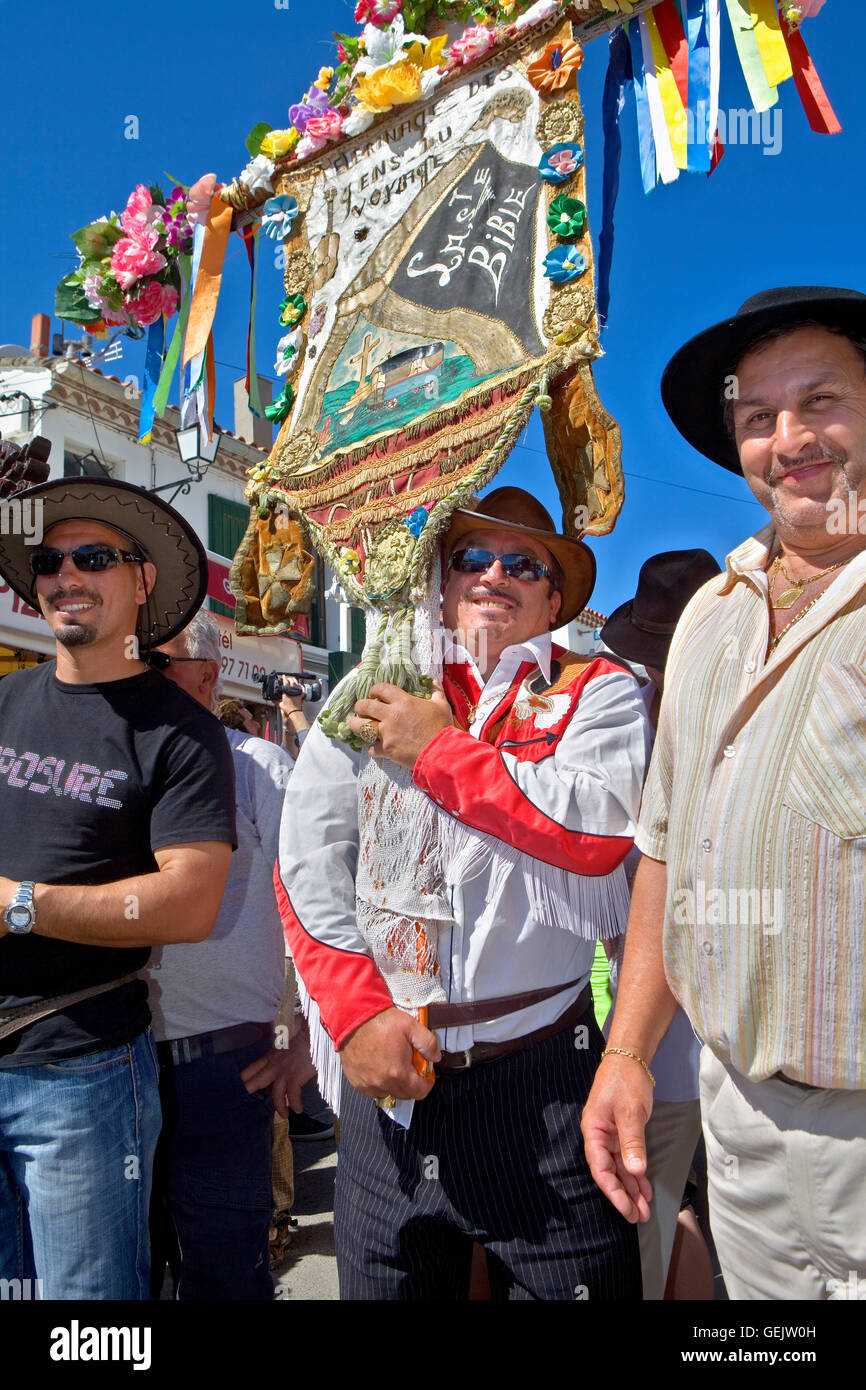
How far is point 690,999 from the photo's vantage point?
4.69 ft

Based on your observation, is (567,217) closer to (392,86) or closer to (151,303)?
(392,86)

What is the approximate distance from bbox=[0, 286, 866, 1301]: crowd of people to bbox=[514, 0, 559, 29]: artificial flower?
4.21ft

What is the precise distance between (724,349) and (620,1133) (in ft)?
4.53

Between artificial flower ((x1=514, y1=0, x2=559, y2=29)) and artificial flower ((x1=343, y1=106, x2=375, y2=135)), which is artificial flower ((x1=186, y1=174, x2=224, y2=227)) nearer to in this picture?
artificial flower ((x1=343, y1=106, x2=375, y2=135))

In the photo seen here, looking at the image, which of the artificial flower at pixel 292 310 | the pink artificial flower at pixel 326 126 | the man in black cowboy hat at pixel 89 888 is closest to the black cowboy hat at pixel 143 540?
the man in black cowboy hat at pixel 89 888

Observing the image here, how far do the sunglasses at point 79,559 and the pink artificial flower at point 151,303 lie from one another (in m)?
1.60

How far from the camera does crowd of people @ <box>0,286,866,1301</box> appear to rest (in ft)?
4.34

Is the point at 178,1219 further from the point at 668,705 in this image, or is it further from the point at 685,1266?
the point at 668,705

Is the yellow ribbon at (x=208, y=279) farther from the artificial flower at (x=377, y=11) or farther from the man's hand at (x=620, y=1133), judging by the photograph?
the man's hand at (x=620, y=1133)

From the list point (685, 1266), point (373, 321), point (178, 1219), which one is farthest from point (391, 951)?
point (373, 321)

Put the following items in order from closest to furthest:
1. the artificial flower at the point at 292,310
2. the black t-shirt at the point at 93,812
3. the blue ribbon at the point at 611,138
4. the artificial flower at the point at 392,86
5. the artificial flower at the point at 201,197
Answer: the black t-shirt at the point at 93,812 → the blue ribbon at the point at 611,138 → the artificial flower at the point at 392,86 → the artificial flower at the point at 292,310 → the artificial flower at the point at 201,197

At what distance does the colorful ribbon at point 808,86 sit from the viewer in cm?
216

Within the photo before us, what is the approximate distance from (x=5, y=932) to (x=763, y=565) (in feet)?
5.42
